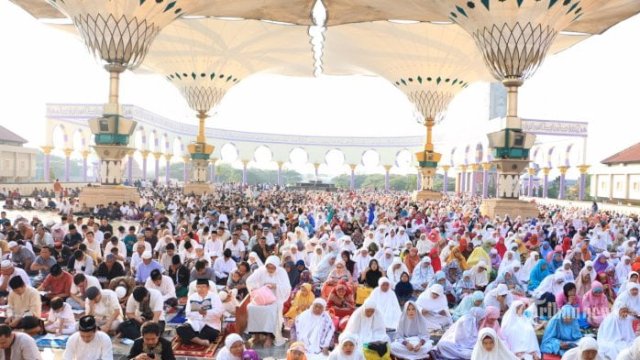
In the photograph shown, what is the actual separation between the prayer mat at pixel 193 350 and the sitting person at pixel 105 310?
479 mm

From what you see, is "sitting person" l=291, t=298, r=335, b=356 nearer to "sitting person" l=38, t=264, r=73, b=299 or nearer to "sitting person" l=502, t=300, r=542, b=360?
"sitting person" l=502, t=300, r=542, b=360

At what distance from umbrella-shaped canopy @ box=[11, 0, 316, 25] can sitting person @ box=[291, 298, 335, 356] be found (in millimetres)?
11974

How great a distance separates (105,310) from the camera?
173 inches

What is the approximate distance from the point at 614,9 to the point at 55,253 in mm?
15565

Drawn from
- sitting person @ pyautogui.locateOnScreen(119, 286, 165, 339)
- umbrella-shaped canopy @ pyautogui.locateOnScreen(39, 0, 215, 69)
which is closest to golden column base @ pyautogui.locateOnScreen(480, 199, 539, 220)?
umbrella-shaped canopy @ pyautogui.locateOnScreen(39, 0, 215, 69)

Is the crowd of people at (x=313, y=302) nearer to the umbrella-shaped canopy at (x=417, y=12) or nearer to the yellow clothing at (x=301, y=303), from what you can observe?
the yellow clothing at (x=301, y=303)

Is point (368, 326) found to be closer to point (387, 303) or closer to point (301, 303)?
point (387, 303)

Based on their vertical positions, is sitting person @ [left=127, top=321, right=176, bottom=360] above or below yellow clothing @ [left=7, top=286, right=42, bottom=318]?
above

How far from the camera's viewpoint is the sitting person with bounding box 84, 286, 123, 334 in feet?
14.1

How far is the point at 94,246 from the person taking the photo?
707 centimetres

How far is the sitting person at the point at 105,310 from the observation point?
14.1ft

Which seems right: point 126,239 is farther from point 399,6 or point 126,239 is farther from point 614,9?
point 614,9

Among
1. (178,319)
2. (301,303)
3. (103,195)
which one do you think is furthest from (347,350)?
(103,195)

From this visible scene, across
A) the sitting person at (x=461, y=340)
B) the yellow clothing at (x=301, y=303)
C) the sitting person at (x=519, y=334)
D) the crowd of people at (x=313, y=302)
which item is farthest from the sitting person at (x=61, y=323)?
the sitting person at (x=519, y=334)
